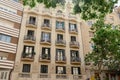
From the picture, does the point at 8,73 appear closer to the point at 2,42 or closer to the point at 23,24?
the point at 2,42

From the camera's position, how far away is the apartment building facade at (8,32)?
65.5 ft

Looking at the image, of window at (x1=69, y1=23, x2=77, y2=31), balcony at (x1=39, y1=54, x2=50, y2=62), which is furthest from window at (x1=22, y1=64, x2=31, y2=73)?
window at (x1=69, y1=23, x2=77, y2=31)

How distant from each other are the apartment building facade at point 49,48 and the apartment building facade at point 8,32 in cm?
81

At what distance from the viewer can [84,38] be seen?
2661cm

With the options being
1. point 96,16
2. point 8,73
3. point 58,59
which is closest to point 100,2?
point 96,16

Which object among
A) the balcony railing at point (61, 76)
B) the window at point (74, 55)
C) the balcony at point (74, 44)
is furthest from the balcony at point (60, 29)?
the balcony railing at point (61, 76)

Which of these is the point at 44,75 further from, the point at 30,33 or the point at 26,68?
the point at 30,33

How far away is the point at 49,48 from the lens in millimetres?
23531

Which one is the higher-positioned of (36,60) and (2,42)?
(2,42)

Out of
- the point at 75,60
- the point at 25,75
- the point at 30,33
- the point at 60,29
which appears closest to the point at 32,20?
the point at 30,33

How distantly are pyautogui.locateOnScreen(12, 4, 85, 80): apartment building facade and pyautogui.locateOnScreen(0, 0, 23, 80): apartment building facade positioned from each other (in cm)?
81

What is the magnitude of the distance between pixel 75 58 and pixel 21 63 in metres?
8.67

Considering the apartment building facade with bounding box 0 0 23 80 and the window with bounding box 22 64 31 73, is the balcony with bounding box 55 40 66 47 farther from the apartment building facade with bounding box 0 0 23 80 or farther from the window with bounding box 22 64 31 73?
the apartment building facade with bounding box 0 0 23 80

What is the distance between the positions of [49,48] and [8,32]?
22.1 ft
